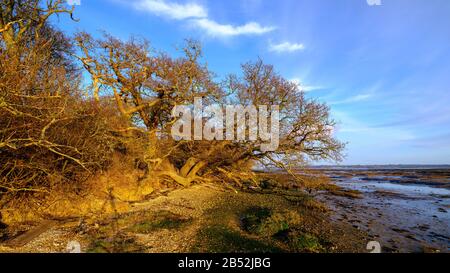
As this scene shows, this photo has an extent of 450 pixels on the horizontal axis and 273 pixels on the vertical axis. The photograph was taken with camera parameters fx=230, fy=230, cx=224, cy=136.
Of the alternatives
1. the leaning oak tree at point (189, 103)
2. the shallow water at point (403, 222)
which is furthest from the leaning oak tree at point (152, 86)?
the shallow water at point (403, 222)

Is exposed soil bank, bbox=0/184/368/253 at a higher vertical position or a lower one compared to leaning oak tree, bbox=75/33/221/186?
lower

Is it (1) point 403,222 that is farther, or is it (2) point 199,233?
(1) point 403,222

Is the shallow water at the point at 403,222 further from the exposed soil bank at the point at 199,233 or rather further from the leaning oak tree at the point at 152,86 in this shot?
the leaning oak tree at the point at 152,86

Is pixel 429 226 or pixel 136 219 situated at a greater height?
pixel 136 219

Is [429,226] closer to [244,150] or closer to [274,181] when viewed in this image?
[244,150]

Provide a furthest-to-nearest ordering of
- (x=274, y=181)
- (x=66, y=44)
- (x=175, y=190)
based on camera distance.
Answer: (x=274, y=181) → (x=66, y=44) → (x=175, y=190)

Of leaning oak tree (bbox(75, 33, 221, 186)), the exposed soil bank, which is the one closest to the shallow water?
the exposed soil bank

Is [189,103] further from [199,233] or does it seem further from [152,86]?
[199,233]

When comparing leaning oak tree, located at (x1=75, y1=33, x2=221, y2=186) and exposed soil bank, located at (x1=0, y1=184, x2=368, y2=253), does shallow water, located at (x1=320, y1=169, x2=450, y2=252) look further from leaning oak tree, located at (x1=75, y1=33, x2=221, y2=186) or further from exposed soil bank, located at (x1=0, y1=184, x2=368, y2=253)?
leaning oak tree, located at (x1=75, y1=33, x2=221, y2=186)

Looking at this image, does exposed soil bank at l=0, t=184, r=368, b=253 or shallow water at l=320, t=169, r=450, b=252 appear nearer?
exposed soil bank at l=0, t=184, r=368, b=253

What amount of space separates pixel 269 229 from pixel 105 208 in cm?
752

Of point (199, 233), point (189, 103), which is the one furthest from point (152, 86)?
point (199, 233)
